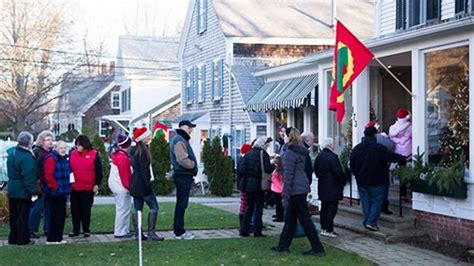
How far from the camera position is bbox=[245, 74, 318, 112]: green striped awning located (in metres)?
18.2

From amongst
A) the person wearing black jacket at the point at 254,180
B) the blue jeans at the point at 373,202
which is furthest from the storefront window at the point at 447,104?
the person wearing black jacket at the point at 254,180

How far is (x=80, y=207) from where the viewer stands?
1150cm

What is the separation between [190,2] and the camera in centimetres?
3192

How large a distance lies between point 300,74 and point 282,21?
951cm

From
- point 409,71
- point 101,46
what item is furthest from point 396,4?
point 101,46

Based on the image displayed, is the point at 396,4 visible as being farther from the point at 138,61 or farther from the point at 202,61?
the point at 138,61

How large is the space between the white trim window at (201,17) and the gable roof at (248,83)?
3.98 meters

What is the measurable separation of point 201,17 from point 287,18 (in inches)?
149

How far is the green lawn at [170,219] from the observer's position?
41.8 ft

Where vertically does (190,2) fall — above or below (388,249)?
above

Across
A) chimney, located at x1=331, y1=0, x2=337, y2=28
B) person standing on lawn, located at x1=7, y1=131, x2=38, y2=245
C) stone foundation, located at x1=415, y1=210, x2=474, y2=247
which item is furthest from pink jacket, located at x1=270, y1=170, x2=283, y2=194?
chimney, located at x1=331, y1=0, x2=337, y2=28

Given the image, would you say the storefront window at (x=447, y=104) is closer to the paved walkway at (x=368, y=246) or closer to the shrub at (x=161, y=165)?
the paved walkway at (x=368, y=246)

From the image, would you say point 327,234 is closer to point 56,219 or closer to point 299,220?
point 299,220

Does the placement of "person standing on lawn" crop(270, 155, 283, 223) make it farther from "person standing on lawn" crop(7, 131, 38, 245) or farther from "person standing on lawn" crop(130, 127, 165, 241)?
"person standing on lawn" crop(7, 131, 38, 245)
